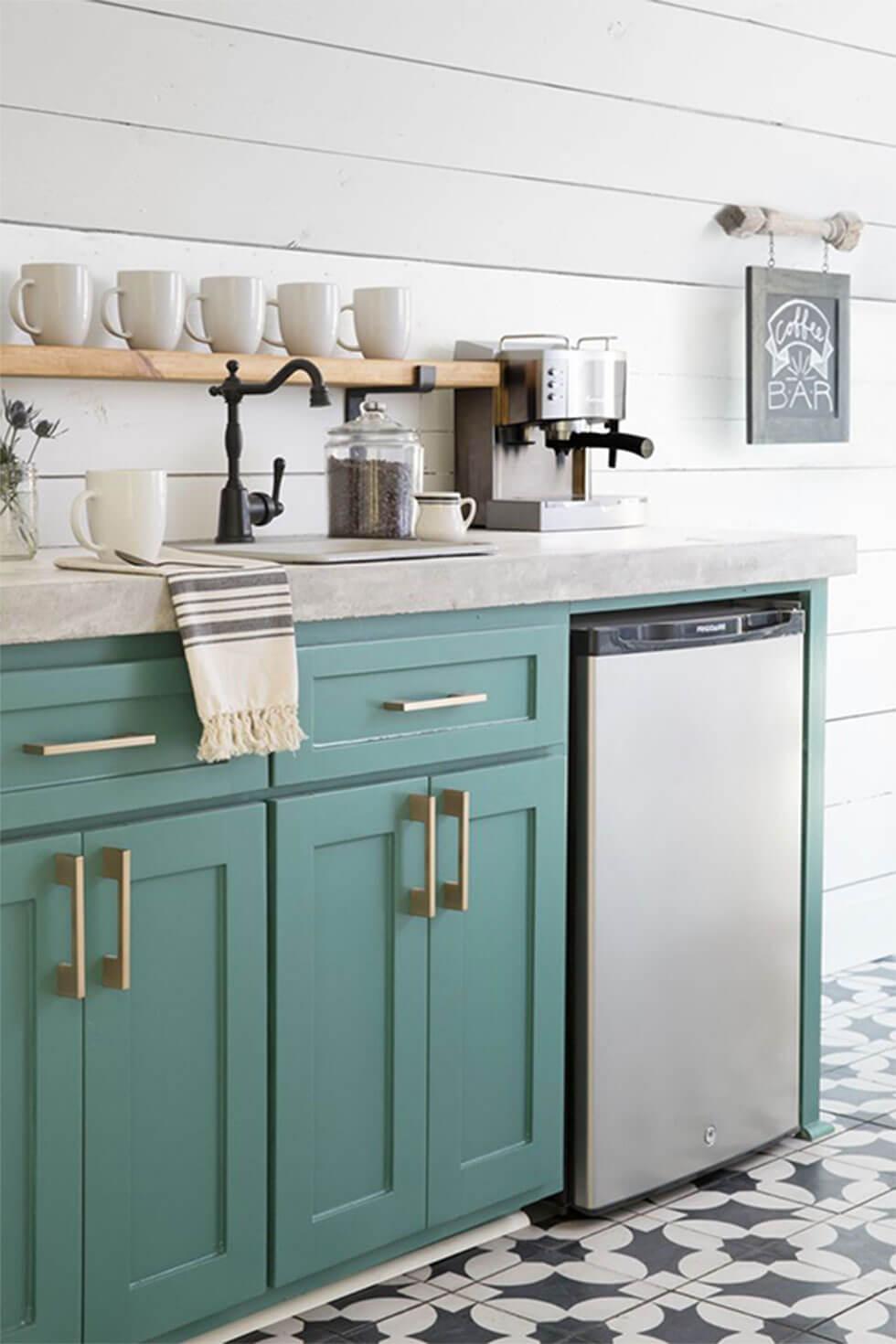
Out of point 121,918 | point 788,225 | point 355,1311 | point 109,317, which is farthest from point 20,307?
point 788,225

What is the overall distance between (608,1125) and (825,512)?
1.76m

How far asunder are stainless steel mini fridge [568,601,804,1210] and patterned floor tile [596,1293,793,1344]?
0.27m

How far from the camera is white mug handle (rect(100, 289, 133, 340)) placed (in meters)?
2.57

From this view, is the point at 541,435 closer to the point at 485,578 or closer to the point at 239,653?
the point at 485,578

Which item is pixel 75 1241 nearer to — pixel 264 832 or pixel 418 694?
pixel 264 832

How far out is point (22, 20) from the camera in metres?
2.50

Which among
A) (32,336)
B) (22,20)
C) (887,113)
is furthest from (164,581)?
(887,113)

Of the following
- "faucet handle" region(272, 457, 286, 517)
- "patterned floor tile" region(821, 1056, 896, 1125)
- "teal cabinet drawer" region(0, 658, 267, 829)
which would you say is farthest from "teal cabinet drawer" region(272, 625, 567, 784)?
"patterned floor tile" region(821, 1056, 896, 1125)

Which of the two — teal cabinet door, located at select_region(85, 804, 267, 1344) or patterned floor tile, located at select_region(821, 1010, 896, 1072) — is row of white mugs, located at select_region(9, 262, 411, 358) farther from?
patterned floor tile, located at select_region(821, 1010, 896, 1072)

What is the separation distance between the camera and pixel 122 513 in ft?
7.27

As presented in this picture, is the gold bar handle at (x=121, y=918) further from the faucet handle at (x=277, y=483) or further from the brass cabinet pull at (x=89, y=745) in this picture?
the faucet handle at (x=277, y=483)

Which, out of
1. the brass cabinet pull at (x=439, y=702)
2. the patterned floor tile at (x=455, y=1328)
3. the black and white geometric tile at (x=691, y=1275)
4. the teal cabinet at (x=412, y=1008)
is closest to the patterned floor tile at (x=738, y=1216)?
the black and white geometric tile at (x=691, y=1275)

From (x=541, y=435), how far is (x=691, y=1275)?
4.66 ft

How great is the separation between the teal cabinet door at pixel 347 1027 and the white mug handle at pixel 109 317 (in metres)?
0.81
